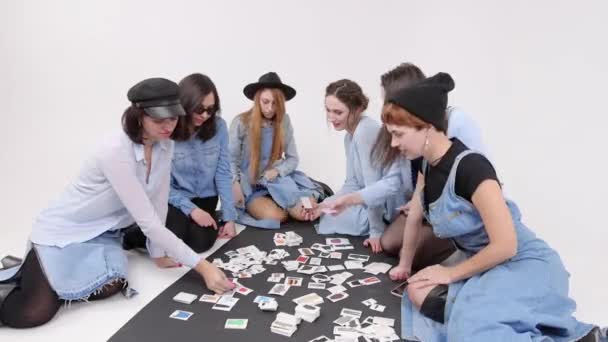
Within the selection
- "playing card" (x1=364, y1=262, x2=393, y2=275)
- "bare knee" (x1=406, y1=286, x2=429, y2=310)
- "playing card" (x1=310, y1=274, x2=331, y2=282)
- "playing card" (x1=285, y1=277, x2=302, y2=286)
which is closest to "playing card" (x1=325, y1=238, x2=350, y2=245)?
"playing card" (x1=364, y1=262, x2=393, y2=275)

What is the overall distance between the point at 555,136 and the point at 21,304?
4353 millimetres

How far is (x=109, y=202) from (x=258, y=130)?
1.45 metres

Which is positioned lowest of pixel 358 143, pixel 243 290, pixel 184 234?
pixel 243 290

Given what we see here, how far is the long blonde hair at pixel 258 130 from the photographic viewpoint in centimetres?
368

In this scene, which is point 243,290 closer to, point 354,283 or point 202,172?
point 354,283

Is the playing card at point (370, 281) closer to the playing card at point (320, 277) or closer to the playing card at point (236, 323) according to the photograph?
the playing card at point (320, 277)

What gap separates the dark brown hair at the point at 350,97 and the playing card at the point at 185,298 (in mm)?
1620

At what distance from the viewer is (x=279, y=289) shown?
2.68 m

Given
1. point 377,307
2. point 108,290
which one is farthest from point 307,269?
point 108,290

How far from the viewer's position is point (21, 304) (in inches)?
90.3

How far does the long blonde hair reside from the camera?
3.68 metres

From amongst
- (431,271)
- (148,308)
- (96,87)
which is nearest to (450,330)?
(431,271)

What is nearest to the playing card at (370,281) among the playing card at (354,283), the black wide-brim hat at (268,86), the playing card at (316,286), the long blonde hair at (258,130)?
the playing card at (354,283)

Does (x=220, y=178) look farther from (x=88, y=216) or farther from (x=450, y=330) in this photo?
(x=450, y=330)
